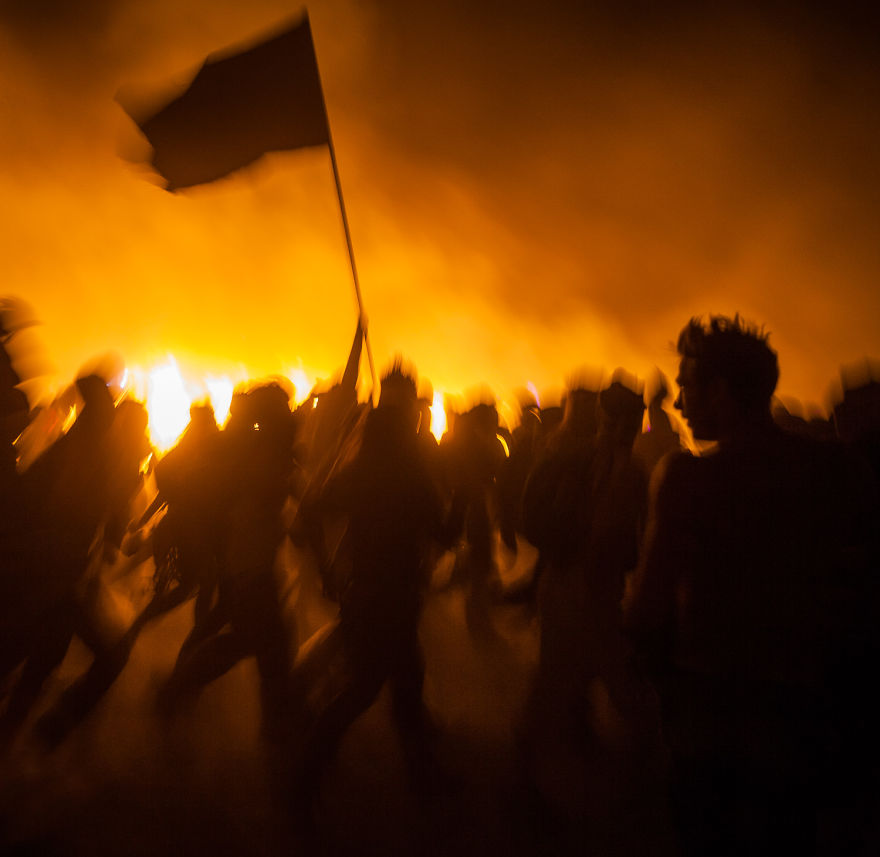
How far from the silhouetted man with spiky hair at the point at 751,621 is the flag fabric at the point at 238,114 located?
4.78 metres

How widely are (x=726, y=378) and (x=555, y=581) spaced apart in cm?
180

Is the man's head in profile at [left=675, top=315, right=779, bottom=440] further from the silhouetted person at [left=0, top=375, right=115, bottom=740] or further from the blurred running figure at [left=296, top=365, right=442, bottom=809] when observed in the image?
the silhouetted person at [left=0, top=375, right=115, bottom=740]

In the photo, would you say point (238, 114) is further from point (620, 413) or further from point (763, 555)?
point (763, 555)

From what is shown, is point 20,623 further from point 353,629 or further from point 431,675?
point 431,675

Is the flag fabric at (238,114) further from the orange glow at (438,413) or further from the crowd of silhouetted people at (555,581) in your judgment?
the orange glow at (438,413)

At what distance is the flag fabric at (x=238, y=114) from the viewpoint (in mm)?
4875

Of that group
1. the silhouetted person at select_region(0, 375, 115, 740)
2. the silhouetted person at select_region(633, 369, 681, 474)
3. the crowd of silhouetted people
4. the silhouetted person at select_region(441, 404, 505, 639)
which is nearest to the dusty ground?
the crowd of silhouetted people

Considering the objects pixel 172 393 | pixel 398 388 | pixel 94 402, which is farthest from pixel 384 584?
pixel 172 393

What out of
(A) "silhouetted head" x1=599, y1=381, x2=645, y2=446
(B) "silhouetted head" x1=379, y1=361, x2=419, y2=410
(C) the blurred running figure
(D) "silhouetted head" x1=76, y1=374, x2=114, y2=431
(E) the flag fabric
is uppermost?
(E) the flag fabric

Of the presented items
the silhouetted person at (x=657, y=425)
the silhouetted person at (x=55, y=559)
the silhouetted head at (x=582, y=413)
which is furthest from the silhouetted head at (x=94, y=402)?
the silhouetted person at (x=657, y=425)

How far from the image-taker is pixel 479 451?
510 cm

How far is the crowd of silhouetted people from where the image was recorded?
1354mm

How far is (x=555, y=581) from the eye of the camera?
10.1 ft

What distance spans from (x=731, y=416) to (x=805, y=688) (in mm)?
727
